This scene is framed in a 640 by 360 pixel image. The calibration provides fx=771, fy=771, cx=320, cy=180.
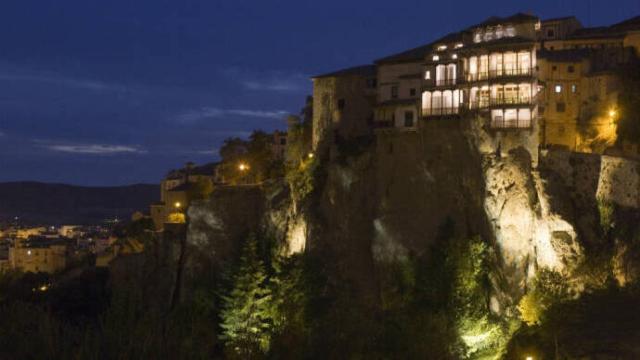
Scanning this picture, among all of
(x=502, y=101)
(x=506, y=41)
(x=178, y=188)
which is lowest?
(x=178, y=188)

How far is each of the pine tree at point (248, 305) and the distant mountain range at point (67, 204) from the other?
11972 cm

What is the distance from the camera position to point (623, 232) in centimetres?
5312

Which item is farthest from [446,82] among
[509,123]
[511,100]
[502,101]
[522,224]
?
[522,224]

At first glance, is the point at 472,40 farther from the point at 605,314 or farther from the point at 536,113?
the point at 605,314

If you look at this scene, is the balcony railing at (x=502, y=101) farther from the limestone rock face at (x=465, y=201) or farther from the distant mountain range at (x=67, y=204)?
the distant mountain range at (x=67, y=204)

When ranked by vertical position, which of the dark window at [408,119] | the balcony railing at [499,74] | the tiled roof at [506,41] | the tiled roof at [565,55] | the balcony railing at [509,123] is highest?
the tiled roof at [565,55]

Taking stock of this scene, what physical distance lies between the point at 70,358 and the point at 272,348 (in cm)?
2232

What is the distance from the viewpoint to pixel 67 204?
19175 centimetres

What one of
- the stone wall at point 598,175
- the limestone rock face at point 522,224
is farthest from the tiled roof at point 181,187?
the stone wall at point 598,175

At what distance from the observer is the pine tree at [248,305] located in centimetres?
5816

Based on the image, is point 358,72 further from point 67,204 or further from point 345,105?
point 67,204

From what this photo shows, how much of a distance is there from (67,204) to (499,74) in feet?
513

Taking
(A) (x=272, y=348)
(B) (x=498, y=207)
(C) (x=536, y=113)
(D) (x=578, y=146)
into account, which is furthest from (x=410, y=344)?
(D) (x=578, y=146)

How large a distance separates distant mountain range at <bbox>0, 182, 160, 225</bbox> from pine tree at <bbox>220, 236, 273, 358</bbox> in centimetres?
11972
